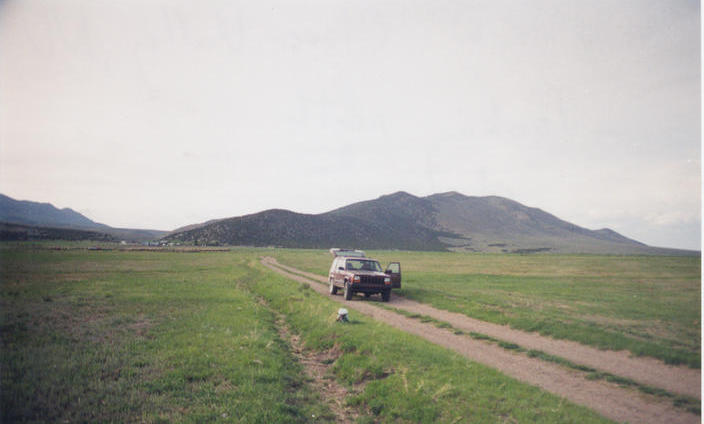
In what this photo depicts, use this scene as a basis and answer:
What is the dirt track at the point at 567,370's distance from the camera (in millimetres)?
6255

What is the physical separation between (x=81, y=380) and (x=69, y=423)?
1949 mm

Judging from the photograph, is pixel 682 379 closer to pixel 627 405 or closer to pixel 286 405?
pixel 627 405

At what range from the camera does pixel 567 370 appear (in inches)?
342

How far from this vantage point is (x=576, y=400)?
6.67 meters

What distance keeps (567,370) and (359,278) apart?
1290 centimetres

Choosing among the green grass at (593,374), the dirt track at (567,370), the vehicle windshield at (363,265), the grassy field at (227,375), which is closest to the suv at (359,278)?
the vehicle windshield at (363,265)

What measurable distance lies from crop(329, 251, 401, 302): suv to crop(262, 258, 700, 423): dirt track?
5.88 metres

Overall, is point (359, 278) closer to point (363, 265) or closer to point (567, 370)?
point (363, 265)

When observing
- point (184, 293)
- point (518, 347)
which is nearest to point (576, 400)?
point (518, 347)

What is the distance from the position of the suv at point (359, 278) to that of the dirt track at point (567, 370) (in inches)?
231

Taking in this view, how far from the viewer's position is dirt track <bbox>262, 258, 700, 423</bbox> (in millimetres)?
6255

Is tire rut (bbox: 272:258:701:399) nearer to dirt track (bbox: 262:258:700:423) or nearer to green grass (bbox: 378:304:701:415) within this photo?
dirt track (bbox: 262:258:700:423)

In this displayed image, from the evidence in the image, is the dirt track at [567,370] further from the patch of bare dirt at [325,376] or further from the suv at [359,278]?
the suv at [359,278]

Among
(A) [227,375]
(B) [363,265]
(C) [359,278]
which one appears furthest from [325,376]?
(B) [363,265]
